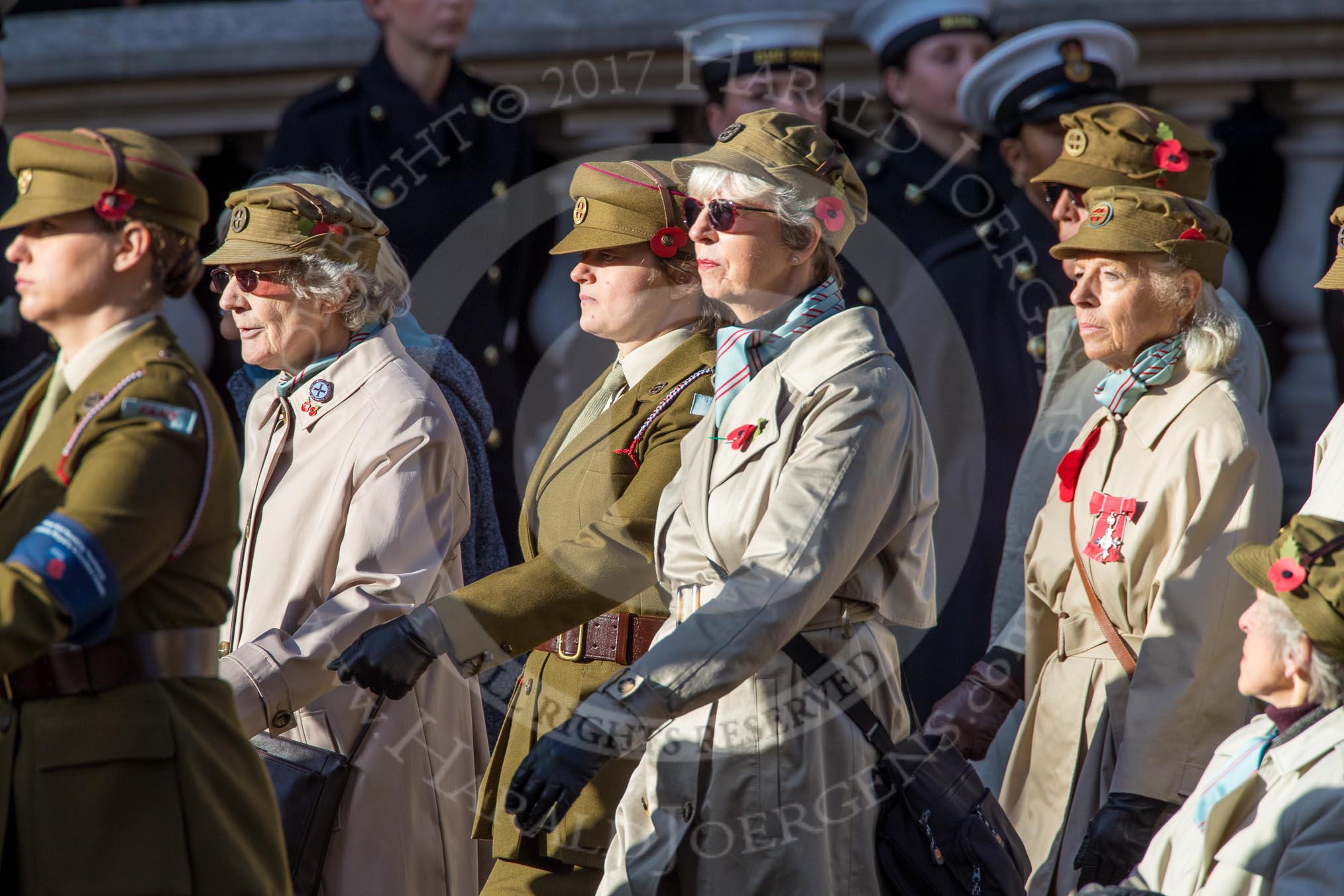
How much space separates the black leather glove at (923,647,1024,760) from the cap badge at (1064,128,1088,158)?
131cm

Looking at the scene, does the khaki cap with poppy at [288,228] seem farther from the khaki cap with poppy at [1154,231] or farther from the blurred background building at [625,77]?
the blurred background building at [625,77]

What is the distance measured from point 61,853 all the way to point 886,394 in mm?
1526

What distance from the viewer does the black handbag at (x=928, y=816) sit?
3104mm

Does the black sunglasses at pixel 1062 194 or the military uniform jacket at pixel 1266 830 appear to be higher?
the black sunglasses at pixel 1062 194

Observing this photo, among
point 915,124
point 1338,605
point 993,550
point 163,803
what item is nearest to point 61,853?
point 163,803

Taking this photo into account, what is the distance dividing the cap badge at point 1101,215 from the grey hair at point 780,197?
0.77 metres

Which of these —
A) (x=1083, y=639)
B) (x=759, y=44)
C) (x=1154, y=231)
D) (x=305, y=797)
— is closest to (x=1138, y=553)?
(x=1083, y=639)

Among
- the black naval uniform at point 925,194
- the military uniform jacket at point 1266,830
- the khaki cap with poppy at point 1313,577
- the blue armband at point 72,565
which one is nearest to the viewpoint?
the blue armband at point 72,565

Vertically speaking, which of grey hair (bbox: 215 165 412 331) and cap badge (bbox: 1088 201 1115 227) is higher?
Answer: cap badge (bbox: 1088 201 1115 227)

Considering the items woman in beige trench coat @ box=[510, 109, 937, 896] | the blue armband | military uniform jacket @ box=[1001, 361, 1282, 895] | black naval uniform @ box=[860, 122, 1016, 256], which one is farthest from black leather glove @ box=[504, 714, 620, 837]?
black naval uniform @ box=[860, 122, 1016, 256]

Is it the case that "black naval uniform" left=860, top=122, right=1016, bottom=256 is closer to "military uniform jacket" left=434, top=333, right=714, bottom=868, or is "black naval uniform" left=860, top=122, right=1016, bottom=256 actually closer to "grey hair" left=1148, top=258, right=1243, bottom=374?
"grey hair" left=1148, top=258, right=1243, bottom=374

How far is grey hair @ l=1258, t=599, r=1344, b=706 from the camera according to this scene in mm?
3018

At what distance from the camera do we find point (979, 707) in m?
4.08

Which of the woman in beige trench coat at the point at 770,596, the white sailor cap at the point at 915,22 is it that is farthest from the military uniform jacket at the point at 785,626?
the white sailor cap at the point at 915,22
